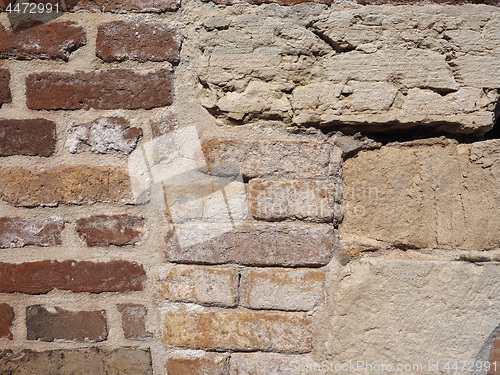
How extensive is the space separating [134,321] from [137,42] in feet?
1.92

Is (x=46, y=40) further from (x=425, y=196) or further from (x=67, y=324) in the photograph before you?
(x=425, y=196)

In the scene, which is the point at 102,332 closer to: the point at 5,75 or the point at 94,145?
the point at 94,145

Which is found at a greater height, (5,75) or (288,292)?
(5,75)

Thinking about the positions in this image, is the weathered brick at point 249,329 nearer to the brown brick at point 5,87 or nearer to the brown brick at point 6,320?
the brown brick at point 6,320

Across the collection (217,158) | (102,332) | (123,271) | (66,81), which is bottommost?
(102,332)

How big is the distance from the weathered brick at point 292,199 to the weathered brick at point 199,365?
1.05ft

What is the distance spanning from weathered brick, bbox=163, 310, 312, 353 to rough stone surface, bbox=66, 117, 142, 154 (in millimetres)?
383

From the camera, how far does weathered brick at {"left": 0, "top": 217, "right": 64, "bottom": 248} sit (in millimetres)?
787

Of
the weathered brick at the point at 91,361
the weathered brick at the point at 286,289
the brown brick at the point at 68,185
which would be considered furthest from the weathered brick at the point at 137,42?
the weathered brick at the point at 91,361

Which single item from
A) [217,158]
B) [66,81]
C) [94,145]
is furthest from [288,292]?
[66,81]

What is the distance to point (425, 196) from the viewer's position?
780 mm

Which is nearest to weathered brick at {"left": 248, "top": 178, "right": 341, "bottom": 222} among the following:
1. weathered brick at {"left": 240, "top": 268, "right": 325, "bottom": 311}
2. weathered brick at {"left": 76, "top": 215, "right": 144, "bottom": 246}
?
weathered brick at {"left": 240, "top": 268, "right": 325, "bottom": 311}

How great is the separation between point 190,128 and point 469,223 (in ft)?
2.02

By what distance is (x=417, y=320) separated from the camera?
2.50ft
